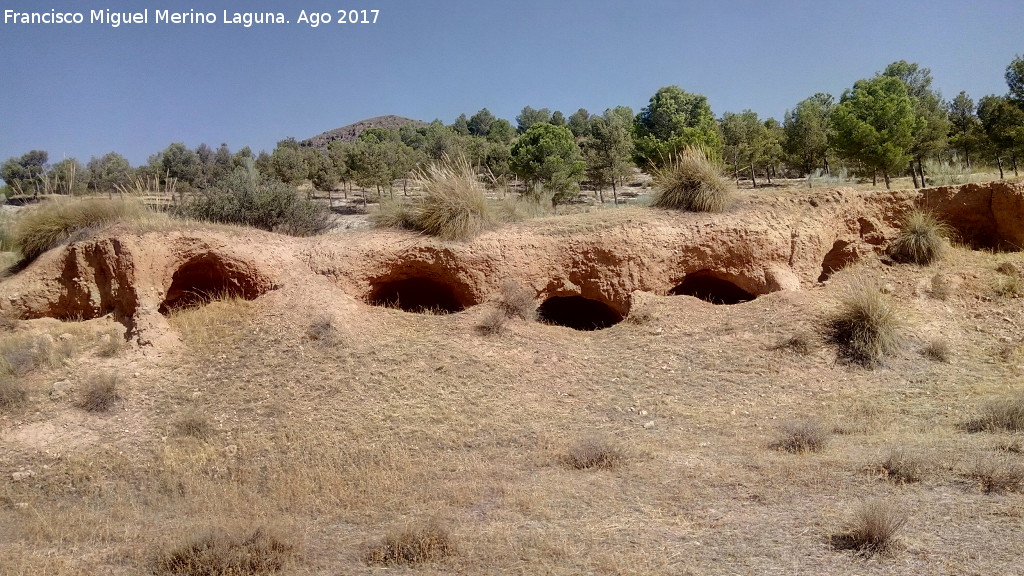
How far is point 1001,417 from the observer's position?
7133 millimetres

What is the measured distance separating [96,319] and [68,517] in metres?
4.32

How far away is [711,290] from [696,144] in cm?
1257

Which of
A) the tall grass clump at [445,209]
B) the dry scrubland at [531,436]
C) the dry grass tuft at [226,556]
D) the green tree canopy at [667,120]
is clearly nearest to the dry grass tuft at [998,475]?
the dry scrubland at [531,436]

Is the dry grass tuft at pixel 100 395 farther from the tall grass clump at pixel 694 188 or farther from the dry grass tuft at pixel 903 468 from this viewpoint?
the tall grass clump at pixel 694 188

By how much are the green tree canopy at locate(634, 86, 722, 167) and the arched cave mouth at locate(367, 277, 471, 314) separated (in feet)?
59.2

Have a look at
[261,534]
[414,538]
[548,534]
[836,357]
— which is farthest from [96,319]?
[836,357]

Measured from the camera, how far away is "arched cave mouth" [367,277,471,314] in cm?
1058

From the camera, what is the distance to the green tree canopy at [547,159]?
96.3 ft

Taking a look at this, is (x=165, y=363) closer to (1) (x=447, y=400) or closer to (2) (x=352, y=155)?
(1) (x=447, y=400)

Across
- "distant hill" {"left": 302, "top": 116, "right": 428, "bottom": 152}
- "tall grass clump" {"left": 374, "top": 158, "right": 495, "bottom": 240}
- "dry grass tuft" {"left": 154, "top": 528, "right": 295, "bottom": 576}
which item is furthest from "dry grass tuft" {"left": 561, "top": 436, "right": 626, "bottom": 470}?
"distant hill" {"left": 302, "top": 116, "right": 428, "bottom": 152}

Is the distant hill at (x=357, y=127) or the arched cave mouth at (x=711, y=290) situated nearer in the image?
the arched cave mouth at (x=711, y=290)

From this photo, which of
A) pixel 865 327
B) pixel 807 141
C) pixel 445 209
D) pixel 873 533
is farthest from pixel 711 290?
pixel 807 141

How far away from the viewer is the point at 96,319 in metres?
9.47

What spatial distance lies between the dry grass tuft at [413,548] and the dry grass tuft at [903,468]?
12.7 feet
